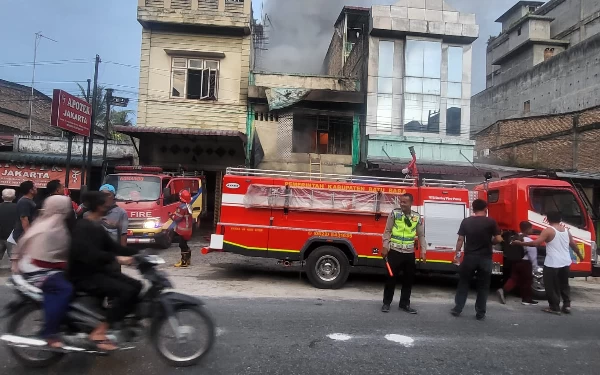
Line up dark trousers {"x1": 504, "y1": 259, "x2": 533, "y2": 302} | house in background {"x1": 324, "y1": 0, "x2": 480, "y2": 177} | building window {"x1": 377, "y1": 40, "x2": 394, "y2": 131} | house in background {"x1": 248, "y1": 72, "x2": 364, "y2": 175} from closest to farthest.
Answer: dark trousers {"x1": 504, "y1": 259, "x2": 533, "y2": 302} < house in background {"x1": 324, "y1": 0, "x2": 480, "y2": 177} < building window {"x1": 377, "y1": 40, "x2": 394, "y2": 131} < house in background {"x1": 248, "y1": 72, "x2": 364, "y2": 175}

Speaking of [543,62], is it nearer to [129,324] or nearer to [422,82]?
[422,82]

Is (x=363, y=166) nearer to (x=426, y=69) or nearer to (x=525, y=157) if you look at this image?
(x=426, y=69)

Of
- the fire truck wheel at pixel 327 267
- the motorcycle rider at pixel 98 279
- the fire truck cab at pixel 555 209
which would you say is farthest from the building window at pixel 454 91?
the motorcycle rider at pixel 98 279

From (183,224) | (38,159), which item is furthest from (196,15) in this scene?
(183,224)

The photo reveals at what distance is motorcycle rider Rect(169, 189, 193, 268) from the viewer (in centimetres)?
1001

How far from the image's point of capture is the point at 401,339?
522cm

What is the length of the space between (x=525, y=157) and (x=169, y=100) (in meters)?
18.2

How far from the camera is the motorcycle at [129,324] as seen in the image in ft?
12.8

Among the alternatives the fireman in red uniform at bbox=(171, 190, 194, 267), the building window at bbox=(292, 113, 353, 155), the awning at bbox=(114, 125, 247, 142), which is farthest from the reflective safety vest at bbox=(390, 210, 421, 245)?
the building window at bbox=(292, 113, 353, 155)

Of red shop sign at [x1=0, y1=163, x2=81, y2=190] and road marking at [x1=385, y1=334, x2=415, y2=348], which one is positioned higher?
red shop sign at [x1=0, y1=163, x2=81, y2=190]

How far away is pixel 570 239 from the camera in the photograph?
7.13m

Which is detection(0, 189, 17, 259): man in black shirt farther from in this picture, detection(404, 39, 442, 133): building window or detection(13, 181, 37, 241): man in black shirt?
detection(404, 39, 442, 133): building window

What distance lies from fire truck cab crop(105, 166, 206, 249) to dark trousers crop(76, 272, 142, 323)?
8004 mm

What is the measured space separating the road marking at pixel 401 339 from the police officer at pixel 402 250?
47.4 inches
